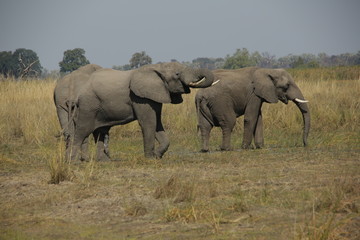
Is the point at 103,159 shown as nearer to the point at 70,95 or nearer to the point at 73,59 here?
the point at 70,95

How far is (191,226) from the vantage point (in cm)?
725

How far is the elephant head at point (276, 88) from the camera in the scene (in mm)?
15016

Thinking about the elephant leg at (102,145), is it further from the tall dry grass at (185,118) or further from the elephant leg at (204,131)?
the tall dry grass at (185,118)

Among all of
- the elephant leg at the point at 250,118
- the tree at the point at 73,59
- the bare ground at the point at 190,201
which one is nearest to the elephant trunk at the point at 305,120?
the elephant leg at the point at 250,118

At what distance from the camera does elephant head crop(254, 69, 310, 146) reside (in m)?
15.0

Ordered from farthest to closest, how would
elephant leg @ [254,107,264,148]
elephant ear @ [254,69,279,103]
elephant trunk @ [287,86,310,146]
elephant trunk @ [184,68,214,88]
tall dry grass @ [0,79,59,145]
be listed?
tall dry grass @ [0,79,59,145]
elephant ear @ [254,69,279,103]
elephant leg @ [254,107,264,148]
elephant trunk @ [287,86,310,146]
elephant trunk @ [184,68,214,88]

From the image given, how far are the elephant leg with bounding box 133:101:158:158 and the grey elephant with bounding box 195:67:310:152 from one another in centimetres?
256

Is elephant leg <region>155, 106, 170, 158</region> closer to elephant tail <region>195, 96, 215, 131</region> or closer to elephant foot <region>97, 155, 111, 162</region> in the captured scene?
elephant foot <region>97, 155, 111, 162</region>

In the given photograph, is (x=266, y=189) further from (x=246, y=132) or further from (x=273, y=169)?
(x=246, y=132)

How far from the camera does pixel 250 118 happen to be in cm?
1482

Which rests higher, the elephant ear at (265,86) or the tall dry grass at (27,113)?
the elephant ear at (265,86)

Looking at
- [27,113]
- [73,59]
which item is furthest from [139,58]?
[27,113]

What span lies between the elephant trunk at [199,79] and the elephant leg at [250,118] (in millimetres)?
2856

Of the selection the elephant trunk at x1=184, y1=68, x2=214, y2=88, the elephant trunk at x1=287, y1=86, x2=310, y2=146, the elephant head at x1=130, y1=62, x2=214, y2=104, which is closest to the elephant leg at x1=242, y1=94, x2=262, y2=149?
the elephant trunk at x1=287, y1=86, x2=310, y2=146
